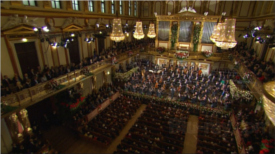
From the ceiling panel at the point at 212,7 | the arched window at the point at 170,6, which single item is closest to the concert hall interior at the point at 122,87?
the ceiling panel at the point at 212,7

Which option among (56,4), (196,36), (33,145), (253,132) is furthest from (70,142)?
(196,36)

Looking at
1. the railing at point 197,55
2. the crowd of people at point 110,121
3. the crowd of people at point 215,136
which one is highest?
the railing at point 197,55

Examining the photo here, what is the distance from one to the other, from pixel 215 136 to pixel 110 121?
28.1 ft

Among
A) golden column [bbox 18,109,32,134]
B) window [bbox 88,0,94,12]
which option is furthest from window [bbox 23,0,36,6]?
golden column [bbox 18,109,32,134]

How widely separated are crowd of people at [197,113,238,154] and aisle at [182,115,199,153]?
77cm

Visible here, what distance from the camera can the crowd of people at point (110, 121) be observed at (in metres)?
12.1

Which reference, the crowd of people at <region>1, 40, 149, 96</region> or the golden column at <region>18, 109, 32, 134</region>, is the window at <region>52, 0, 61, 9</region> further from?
the golden column at <region>18, 109, 32, 134</region>

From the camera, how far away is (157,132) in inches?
488

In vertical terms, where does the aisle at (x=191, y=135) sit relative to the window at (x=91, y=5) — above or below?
below

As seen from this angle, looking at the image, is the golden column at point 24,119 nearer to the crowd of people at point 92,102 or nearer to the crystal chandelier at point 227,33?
the crowd of people at point 92,102

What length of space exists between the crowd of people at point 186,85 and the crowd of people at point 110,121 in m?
2.82

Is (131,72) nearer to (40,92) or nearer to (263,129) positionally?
(40,92)

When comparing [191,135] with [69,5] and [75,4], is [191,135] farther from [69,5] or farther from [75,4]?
[75,4]

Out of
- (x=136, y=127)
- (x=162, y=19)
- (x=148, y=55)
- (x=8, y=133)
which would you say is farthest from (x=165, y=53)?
(x=8, y=133)
